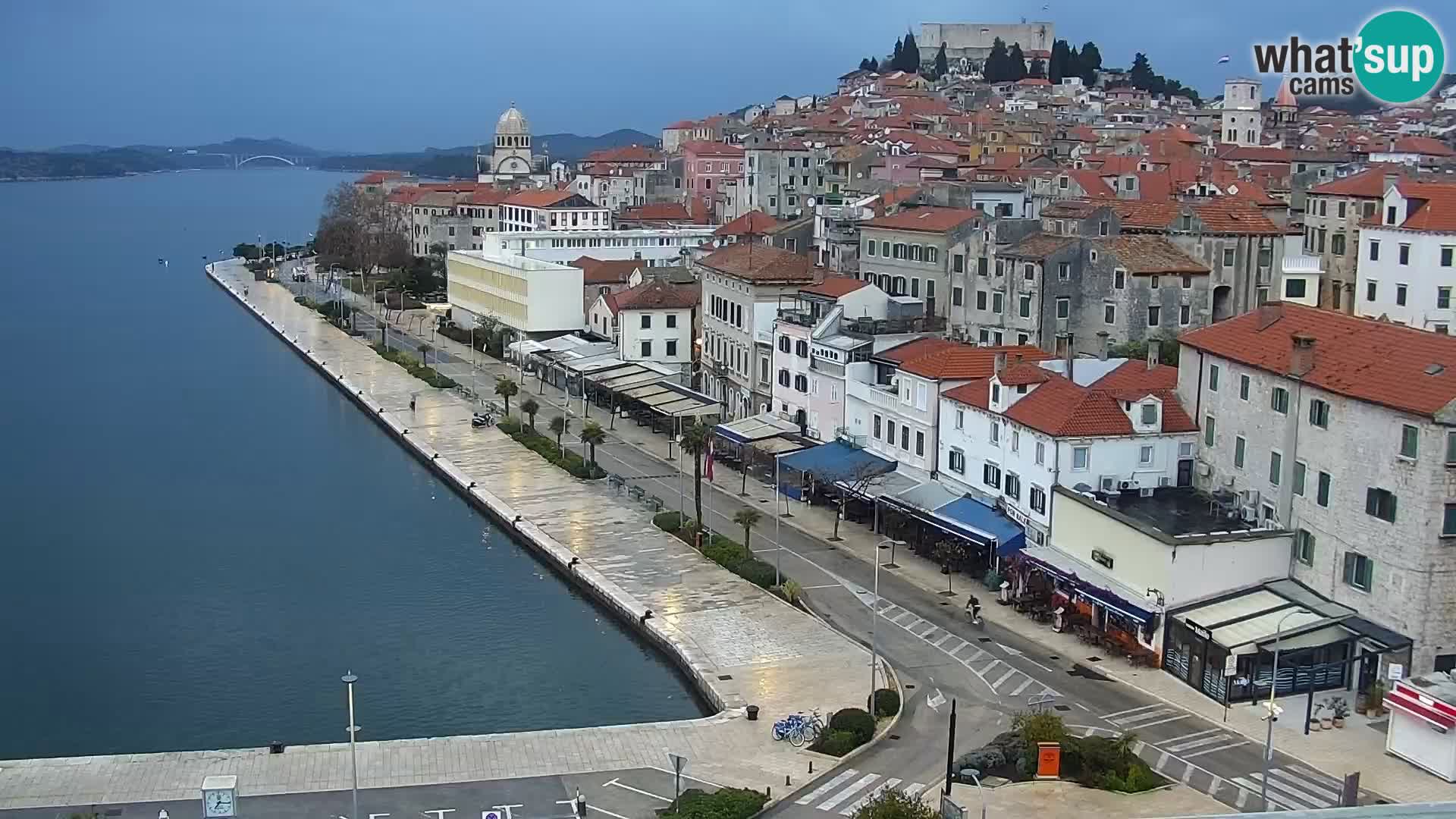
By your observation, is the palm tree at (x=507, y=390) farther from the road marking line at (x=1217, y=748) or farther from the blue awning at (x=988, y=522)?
the road marking line at (x=1217, y=748)

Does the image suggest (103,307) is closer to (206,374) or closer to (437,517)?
(206,374)

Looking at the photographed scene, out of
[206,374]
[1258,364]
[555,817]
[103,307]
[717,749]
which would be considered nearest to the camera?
[555,817]

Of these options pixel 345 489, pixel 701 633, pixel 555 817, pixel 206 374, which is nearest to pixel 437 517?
pixel 345 489

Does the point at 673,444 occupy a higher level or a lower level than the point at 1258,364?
lower

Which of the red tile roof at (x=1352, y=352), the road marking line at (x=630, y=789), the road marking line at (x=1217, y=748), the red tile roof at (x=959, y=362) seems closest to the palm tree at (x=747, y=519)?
the red tile roof at (x=959, y=362)

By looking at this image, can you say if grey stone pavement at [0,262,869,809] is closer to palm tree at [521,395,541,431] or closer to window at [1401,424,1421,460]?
palm tree at [521,395,541,431]

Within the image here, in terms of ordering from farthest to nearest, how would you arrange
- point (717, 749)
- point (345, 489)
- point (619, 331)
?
point (619, 331) < point (345, 489) < point (717, 749)

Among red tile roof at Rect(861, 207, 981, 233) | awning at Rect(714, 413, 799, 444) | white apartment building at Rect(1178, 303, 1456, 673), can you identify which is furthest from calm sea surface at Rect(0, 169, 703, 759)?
red tile roof at Rect(861, 207, 981, 233)
